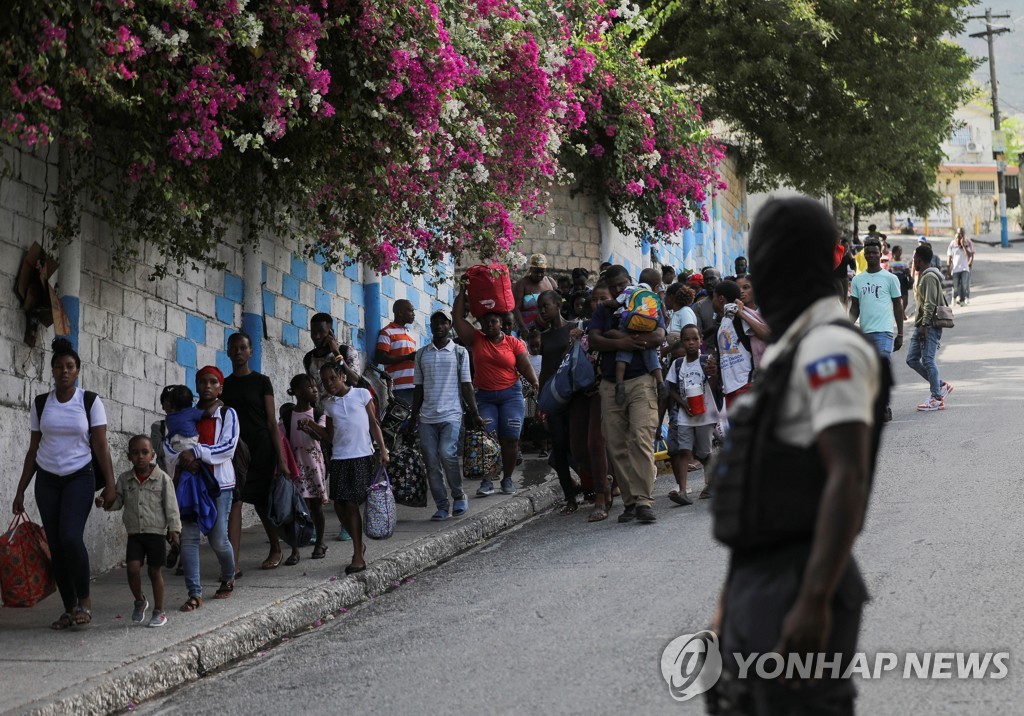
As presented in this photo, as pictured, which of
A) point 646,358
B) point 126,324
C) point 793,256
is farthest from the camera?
point 646,358

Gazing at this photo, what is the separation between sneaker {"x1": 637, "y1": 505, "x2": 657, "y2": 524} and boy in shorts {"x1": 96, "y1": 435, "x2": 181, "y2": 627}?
3.61 m

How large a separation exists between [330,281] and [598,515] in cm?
474

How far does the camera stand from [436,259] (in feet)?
41.7

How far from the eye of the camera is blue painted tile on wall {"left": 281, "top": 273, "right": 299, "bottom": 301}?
43.8 feet

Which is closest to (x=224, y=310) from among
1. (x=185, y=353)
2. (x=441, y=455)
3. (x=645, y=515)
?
(x=185, y=353)

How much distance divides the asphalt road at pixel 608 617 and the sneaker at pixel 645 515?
2.9 inches

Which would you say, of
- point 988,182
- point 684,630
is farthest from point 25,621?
point 988,182

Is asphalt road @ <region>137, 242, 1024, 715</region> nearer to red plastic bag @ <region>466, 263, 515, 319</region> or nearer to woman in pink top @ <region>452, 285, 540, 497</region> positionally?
woman in pink top @ <region>452, 285, 540, 497</region>

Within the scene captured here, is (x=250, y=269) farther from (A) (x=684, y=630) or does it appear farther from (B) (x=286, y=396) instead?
(A) (x=684, y=630)

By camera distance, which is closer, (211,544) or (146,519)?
(146,519)

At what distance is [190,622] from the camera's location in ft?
26.2

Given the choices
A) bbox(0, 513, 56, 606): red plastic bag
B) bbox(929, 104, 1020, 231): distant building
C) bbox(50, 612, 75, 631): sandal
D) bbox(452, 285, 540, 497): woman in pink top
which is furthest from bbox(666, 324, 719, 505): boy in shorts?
bbox(929, 104, 1020, 231): distant building

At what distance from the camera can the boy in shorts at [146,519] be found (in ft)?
26.5

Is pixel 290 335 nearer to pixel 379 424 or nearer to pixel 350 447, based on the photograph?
pixel 379 424
